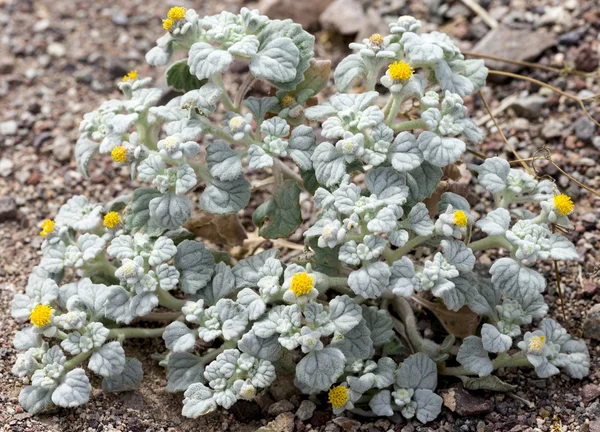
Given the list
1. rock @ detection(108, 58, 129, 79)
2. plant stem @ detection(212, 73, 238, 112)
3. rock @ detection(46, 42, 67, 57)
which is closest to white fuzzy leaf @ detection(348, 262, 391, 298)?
plant stem @ detection(212, 73, 238, 112)

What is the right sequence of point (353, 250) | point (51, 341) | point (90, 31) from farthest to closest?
point (90, 31) → point (51, 341) → point (353, 250)

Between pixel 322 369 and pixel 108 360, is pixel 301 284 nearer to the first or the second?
pixel 322 369

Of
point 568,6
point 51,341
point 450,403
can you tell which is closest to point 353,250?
point 450,403

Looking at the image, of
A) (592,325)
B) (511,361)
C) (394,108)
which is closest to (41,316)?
(394,108)

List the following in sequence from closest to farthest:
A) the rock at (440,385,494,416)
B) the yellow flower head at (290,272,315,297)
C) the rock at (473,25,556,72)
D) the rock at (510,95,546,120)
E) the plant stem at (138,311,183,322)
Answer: the yellow flower head at (290,272,315,297) < the rock at (440,385,494,416) < the plant stem at (138,311,183,322) < the rock at (510,95,546,120) < the rock at (473,25,556,72)

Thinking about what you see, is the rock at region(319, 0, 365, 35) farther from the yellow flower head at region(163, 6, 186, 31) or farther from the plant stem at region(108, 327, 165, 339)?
the plant stem at region(108, 327, 165, 339)

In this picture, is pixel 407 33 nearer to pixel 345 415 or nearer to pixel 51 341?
pixel 345 415
